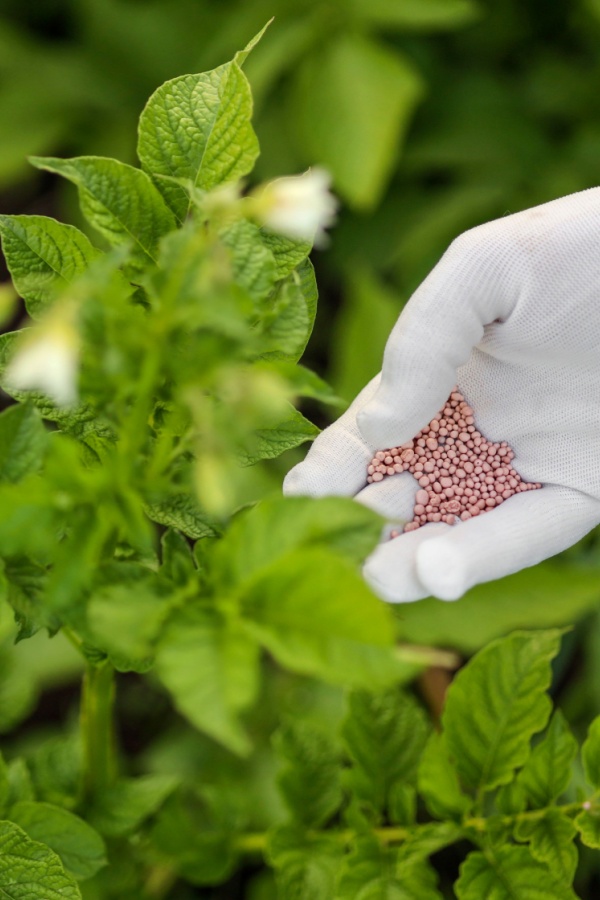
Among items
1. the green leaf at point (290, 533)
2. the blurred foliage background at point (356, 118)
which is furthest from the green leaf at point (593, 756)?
the blurred foliage background at point (356, 118)

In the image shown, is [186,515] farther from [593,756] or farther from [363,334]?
[363,334]

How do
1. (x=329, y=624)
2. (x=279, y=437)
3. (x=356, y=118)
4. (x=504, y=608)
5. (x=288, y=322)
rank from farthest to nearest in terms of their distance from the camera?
(x=356, y=118) → (x=504, y=608) → (x=279, y=437) → (x=288, y=322) → (x=329, y=624)

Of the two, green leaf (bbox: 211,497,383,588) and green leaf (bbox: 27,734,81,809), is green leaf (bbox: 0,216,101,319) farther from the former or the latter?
green leaf (bbox: 27,734,81,809)

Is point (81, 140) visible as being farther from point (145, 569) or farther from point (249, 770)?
point (145, 569)

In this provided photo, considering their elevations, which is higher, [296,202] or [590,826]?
[296,202]

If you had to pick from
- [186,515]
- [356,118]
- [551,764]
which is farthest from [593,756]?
[356,118]
